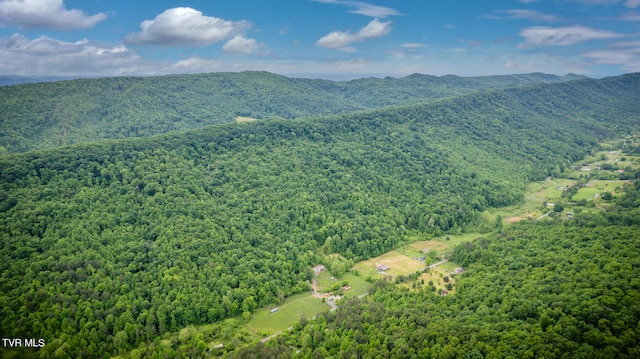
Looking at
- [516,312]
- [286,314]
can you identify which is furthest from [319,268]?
[516,312]

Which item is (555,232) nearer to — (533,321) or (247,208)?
(533,321)

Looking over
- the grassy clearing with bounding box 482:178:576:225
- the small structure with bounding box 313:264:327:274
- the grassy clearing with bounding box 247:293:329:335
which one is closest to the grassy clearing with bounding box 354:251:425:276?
the small structure with bounding box 313:264:327:274

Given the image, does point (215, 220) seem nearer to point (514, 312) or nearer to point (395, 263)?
point (395, 263)

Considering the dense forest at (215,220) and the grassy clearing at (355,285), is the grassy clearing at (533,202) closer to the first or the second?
the dense forest at (215,220)

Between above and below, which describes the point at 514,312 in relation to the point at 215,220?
below

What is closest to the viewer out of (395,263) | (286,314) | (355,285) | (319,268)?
(286,314)

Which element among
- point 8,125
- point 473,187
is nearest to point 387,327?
point 473,187

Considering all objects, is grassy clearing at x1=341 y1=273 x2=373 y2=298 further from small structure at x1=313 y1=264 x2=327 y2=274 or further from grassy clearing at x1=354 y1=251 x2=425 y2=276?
small structure at x1=313 y1=264 x2=327 y2=274
